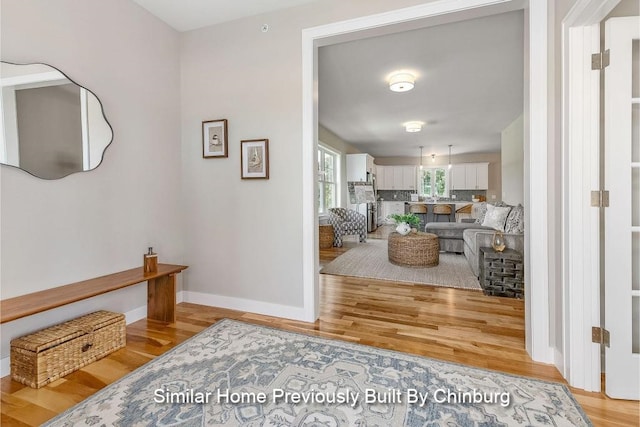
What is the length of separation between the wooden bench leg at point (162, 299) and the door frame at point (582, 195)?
2783mm

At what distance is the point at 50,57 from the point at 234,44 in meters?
1.37

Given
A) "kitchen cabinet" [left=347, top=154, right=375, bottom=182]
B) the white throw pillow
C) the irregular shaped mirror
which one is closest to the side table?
the white throw pillow

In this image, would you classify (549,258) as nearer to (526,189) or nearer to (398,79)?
(526,189)

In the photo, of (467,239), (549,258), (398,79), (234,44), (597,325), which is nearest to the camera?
(597,325)

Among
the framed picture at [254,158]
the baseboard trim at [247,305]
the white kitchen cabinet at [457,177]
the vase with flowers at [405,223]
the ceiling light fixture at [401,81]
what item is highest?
the ceiling light fixture at [401,81]

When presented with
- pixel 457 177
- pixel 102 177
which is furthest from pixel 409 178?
pixel 102 177

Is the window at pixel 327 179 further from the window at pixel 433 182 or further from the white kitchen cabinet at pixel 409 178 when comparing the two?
the window at pixel 433 182

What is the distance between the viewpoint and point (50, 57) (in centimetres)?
192

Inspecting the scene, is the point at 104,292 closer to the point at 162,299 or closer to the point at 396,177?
the point at 162,299

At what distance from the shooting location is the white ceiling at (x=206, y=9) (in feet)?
7.95

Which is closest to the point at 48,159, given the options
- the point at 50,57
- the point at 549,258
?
the point at 50,57

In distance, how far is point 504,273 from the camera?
3082mm

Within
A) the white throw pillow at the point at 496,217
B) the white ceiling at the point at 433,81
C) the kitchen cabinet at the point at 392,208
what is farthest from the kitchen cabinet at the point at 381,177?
the white throw pillow at the point at 496,217

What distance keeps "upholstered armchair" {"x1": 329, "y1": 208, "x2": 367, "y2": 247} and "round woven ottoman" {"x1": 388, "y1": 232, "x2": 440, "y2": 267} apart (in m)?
1.89
